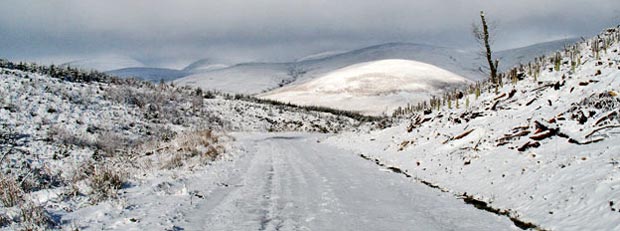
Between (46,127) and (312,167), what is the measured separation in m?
22.3

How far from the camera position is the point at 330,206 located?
9.19m

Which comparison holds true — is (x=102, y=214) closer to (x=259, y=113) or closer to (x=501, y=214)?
(x=501, y=214)

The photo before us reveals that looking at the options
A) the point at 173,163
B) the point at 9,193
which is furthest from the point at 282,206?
the point at 173,163

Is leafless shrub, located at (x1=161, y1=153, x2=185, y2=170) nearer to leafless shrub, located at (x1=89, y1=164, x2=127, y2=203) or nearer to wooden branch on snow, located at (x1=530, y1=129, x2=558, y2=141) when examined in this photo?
leafless shrub, located at (x1=89, y1=164, x2=127, y2=203)

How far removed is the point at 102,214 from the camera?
24.8ft

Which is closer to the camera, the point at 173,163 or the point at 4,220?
the point at 4,220

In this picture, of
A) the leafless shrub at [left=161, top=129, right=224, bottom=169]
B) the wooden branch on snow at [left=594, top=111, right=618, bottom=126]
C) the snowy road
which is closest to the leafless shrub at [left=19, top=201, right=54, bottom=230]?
the snowy road

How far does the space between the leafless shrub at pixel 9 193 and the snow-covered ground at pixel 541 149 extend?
951 centimetres

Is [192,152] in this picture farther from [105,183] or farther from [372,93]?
[372,93]

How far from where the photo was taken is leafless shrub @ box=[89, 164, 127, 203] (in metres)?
8.99

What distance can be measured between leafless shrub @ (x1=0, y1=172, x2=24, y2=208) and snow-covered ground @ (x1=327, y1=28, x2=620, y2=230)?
9.51 metres

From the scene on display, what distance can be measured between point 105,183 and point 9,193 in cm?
205

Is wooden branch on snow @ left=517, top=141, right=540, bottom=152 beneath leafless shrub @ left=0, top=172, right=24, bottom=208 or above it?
above

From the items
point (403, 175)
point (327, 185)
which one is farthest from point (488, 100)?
point (327, 185)
